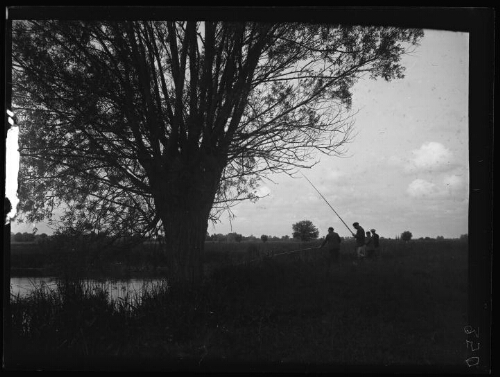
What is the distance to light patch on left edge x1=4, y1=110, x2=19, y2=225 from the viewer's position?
526cm

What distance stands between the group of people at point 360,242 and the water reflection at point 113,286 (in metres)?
2.09

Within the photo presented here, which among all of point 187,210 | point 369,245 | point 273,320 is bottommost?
point 273,320

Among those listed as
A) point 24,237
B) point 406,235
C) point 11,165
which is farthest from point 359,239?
point 11,165

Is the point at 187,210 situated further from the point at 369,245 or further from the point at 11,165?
the point at 369,245

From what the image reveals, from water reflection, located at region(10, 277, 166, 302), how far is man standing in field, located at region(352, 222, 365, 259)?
238cm

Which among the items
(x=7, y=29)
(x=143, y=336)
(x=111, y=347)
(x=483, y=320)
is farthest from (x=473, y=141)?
(x=7, y=29)

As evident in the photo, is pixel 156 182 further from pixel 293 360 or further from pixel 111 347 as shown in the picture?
pixel 293 360

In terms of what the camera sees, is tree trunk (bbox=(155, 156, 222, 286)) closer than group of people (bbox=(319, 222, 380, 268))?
No

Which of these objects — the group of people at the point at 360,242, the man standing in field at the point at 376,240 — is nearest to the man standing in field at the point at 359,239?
the group of people at the point at 360,242

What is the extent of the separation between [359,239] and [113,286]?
9.94 ft

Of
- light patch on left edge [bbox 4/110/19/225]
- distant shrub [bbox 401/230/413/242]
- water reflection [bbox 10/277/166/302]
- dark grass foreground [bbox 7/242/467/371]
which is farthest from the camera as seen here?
water reflection [bbox 10/277/166/302]

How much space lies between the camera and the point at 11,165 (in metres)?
5.30

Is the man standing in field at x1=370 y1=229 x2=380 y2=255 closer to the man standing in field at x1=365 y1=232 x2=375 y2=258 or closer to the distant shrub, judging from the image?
the man standing in field at x1=365 y1=232 x2=375 y2=258

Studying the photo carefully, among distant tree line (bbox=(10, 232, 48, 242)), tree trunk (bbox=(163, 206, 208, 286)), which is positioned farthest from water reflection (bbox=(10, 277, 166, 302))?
distant tree line (bbox=(10, 232, 48, 242))
